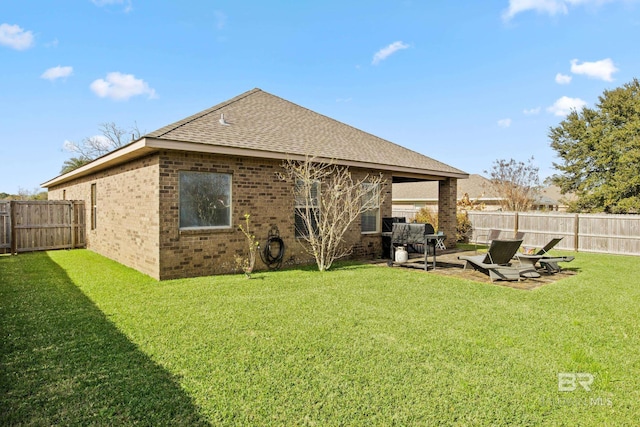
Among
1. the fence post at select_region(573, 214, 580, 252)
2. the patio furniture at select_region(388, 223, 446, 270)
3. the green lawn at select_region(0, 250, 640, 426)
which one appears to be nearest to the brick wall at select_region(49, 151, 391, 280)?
the green lawn at select_region(0, 250, 640, 426)

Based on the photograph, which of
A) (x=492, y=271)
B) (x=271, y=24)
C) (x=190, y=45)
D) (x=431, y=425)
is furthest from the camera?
(x=190, y=45)

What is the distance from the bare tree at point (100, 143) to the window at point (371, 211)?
29.3m

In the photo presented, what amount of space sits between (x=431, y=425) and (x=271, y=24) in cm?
1393

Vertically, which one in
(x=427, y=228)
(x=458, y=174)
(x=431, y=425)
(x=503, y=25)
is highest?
(x=503, y=25)

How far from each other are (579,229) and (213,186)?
13.8 m

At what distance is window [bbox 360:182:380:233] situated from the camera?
11359mm

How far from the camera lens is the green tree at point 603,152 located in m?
24.6

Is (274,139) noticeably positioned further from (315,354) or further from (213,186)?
(315,354)

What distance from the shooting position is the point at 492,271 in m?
7.95

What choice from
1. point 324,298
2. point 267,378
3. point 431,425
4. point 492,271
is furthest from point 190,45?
point 431,425

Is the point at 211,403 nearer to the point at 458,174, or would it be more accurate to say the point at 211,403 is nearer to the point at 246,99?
the point at 246,99

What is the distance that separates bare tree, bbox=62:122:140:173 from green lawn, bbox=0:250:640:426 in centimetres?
3106

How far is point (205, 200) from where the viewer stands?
325 inches

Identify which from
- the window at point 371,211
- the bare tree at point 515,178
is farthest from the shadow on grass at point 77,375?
the bare tree at point 515,178
